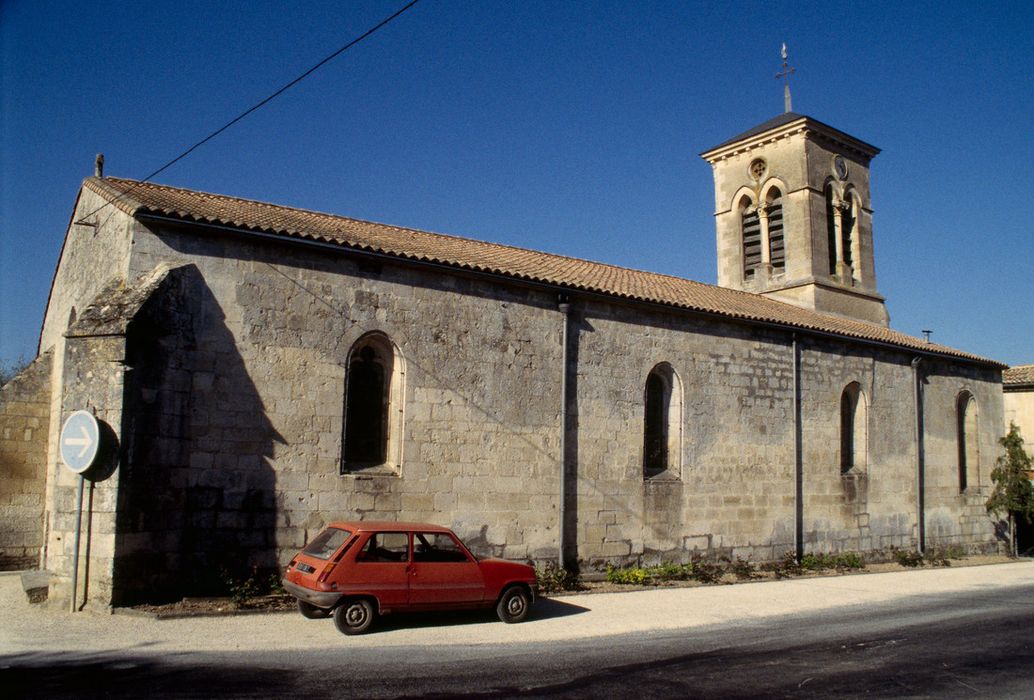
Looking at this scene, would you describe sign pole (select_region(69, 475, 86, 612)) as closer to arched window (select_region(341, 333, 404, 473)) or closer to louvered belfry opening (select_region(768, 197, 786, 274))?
arched window (select_region(341, 333, 404, 473))

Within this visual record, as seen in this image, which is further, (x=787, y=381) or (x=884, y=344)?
(x=884, y=344)

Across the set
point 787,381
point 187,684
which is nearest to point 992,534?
point 787,381

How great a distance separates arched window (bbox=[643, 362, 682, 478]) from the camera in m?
15.3

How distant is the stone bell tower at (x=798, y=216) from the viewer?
23.5 m

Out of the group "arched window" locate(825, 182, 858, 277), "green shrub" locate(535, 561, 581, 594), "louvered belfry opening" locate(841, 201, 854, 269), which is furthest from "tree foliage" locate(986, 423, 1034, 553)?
"green shrub" locate(535, 561, 581, 594)

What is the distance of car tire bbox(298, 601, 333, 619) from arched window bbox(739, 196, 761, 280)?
18.8 m

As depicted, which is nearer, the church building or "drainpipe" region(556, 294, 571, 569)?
the church building

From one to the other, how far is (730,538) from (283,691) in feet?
36.8

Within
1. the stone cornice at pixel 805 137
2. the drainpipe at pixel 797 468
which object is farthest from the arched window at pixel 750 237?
the drainpipe at pixel 797 468

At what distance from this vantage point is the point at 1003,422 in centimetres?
2367

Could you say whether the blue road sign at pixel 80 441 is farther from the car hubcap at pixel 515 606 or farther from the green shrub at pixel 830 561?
the green shrub at pixel 830 561

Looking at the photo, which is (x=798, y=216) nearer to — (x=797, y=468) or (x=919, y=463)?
(x=919, y=463)

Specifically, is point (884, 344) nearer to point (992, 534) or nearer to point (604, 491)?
point (992, 534)

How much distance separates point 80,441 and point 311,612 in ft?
11.1
